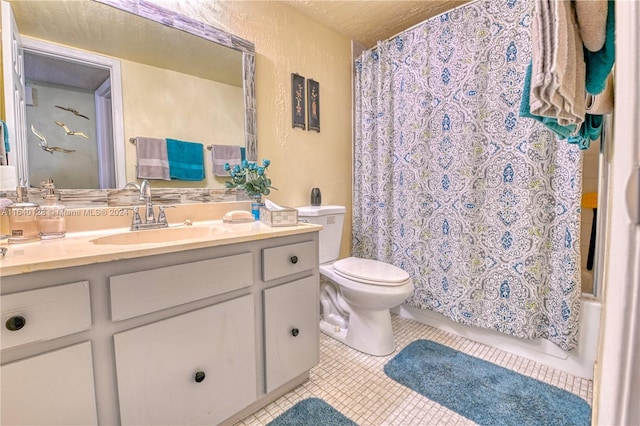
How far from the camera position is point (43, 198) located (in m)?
1.13

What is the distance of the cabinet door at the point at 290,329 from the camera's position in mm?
1215

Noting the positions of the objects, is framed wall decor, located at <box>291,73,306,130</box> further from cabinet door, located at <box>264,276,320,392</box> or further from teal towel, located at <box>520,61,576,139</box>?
teal towel, located at <box>520,61,576,139</box>

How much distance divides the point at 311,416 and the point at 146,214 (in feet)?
3.68

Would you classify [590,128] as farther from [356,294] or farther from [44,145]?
[44,145]

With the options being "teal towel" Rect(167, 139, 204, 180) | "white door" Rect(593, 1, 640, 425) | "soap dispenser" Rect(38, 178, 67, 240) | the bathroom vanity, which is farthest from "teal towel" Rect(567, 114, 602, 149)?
"soap dispenser" Rect(38, 178, 67, 240)

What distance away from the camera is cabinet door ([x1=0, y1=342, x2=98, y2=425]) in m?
0.70

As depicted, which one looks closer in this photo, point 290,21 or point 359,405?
point 359,405

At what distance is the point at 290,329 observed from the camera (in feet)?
4.21

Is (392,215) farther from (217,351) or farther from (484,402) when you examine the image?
(217,351)

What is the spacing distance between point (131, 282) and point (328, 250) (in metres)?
1.26

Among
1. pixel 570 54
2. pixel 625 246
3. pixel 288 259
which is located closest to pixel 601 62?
pixel 570 54

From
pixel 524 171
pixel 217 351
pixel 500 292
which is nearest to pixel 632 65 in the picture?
pixel 217 351

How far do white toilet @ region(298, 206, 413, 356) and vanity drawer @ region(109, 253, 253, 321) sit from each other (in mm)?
697

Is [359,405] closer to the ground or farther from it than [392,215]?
closer to the ground
